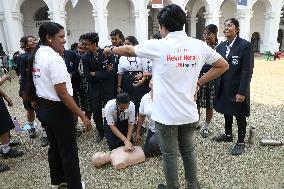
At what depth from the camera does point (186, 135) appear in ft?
8.38

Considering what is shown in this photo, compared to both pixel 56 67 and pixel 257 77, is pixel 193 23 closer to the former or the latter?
pixel 257 77

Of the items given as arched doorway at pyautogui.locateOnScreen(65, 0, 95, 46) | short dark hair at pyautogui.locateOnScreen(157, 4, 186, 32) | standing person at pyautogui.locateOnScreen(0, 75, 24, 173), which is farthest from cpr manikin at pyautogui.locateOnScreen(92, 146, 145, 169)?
arched doorway at pyautogui.locateOnScreen(65, 0, 95, 46)

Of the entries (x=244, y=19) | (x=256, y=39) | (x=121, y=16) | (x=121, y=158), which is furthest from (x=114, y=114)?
(x=256, y=39)

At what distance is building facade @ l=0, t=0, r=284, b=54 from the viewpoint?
677 inches

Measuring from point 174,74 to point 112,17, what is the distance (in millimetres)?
19052

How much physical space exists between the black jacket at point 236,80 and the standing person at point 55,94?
221 centimetres

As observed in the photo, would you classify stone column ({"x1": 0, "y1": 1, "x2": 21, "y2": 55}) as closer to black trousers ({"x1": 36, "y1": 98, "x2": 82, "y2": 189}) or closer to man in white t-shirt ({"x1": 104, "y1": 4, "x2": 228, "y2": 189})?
black trousers ({"x1": 36, "y1": 98, "x2": 82, "y2": 189})

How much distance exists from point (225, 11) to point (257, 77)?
13201 mm

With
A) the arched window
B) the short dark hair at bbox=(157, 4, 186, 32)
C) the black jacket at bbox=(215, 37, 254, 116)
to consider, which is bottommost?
the black jacket at bbox=(215, 37, 254, 116)

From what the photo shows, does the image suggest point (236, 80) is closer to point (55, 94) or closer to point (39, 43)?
point (55, 94)

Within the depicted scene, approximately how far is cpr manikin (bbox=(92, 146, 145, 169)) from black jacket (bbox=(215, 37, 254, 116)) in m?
1.42

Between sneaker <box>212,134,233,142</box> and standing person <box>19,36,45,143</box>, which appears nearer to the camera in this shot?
standing person <box>19,36,45,143</box>

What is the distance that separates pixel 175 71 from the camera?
229cm

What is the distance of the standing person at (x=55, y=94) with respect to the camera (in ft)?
8.15
